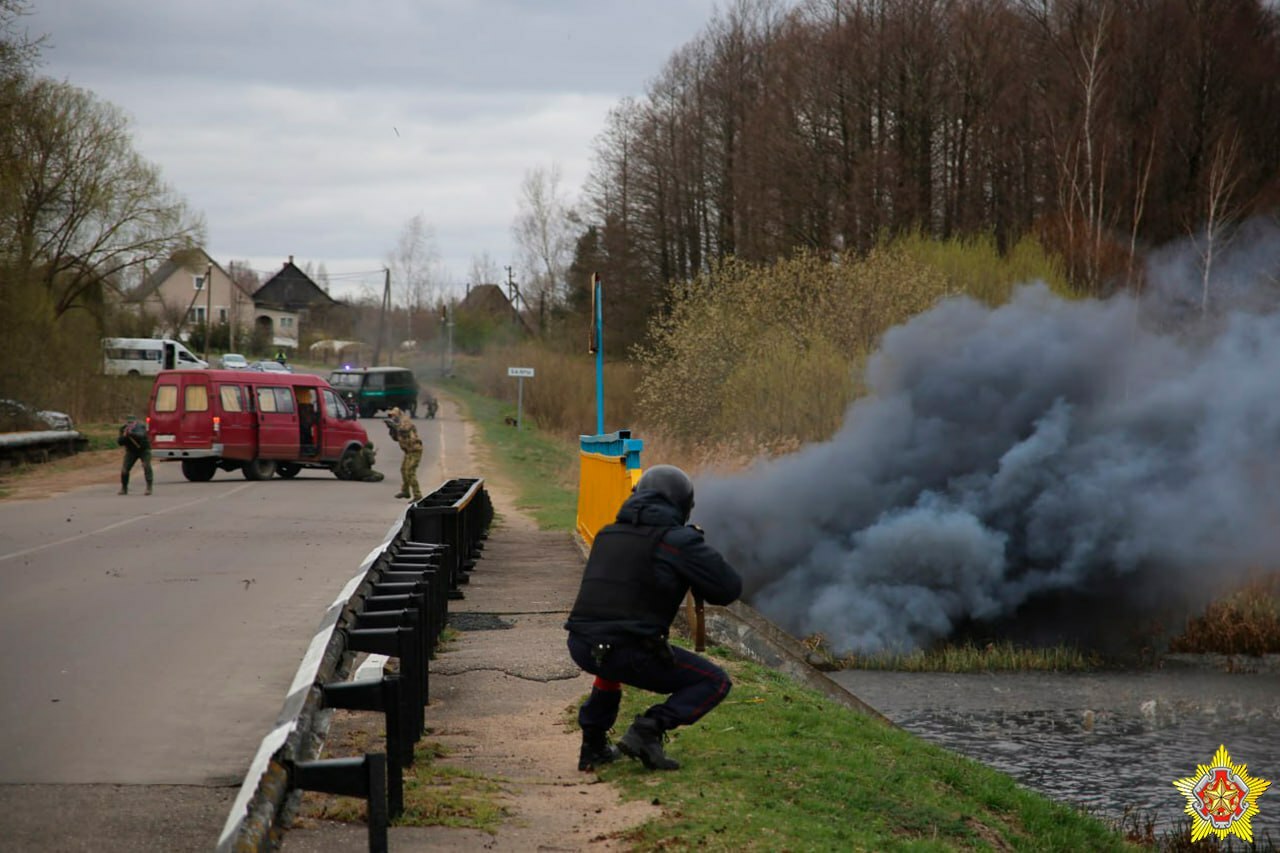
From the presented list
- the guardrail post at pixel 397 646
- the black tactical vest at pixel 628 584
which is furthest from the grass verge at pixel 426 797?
the black tactical vest at pixel 628 584

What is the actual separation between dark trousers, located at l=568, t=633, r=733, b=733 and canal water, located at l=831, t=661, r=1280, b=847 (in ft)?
22.1

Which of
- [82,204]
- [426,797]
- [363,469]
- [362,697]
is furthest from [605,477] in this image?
[82,204]

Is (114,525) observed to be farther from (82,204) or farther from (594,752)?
(82,204)

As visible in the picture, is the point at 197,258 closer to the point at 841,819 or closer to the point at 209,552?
the point at 209,552

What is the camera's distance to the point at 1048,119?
38312 mm

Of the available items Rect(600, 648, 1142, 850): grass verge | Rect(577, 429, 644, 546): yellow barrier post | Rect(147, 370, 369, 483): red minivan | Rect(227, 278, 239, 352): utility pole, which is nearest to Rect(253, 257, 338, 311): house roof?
Rect(227, 278, 239, 352): utility pole

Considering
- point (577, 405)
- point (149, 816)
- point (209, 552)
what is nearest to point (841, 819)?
point (149, 816)

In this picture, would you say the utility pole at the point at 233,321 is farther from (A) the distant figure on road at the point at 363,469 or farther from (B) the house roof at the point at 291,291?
(A) the distant figure on road at the point at 363,469

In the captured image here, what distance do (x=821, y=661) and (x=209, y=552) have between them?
902 centimetres

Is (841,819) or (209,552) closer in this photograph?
(841,819)

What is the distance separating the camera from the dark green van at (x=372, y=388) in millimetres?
58906

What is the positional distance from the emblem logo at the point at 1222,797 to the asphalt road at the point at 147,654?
25.2ft

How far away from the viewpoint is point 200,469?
99.2ft

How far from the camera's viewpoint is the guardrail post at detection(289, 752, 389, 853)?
195 inches
